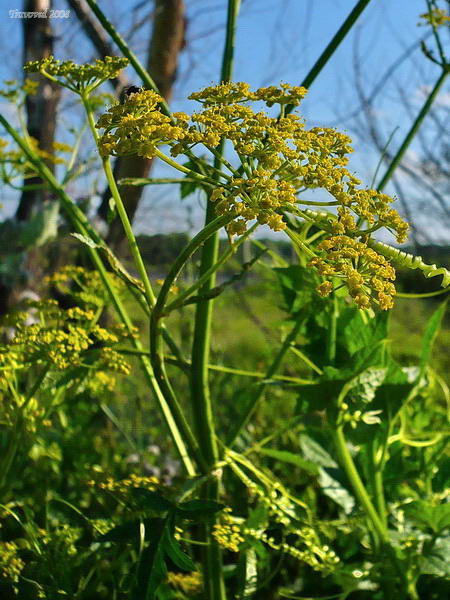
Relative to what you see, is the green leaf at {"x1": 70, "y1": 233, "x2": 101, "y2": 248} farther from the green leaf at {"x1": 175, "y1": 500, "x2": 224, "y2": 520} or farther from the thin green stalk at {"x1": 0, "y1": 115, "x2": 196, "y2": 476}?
the green leaf at {"x1": 175, "y1": 500, "x2": 224, "y2": 520}

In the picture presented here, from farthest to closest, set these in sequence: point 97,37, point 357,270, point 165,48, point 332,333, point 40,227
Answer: point 97,37 → point 165,48 → point 40,227 → point 332,333 → point 357,270

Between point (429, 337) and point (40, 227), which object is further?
point (40, 227)

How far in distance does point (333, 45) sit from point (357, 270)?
41 cm

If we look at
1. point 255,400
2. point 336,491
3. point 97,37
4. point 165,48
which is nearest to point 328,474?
point 336,491

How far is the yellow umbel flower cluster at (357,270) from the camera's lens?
55 cm

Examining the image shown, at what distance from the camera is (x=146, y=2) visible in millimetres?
3354

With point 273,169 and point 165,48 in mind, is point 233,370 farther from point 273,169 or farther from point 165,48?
point 165,48

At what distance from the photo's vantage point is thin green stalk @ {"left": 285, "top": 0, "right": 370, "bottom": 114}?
33.4 inches

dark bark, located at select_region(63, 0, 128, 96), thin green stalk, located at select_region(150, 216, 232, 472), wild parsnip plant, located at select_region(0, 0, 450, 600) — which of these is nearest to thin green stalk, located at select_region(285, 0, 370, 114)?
wild parsnip plant, located at select_region(0, 0, 450, 600)

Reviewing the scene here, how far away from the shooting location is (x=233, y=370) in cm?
95

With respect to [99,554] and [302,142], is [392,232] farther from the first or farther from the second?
[99,554]

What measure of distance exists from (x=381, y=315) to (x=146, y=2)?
2.93 metres

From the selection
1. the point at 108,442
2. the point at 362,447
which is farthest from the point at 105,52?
the point at 362,447

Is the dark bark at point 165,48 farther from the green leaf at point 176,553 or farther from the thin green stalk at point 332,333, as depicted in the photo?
the green leaf at point 176,553
